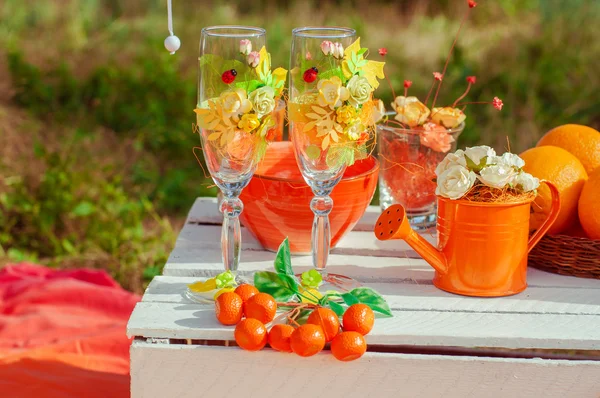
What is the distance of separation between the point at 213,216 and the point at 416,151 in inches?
19.0

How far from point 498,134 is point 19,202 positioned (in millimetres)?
2147

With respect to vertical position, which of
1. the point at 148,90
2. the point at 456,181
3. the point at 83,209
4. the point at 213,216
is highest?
the point at 456,181

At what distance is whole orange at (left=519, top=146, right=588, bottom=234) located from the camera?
148 centimetres

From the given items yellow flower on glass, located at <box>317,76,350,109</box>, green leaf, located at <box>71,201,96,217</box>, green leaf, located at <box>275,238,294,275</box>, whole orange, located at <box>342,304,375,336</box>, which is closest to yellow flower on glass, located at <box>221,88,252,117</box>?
yellow flower on glass, located at <box>317,76,350,109</box>

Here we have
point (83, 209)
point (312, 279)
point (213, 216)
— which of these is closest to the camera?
point (312, 279)

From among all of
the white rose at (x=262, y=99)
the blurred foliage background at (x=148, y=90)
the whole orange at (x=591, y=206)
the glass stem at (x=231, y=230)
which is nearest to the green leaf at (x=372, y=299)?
the glass stem at (x=231, y=230)

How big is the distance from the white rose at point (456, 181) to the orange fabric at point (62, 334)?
2.64ft

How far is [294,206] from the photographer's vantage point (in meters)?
1.52

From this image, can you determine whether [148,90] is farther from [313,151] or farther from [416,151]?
[313,151]

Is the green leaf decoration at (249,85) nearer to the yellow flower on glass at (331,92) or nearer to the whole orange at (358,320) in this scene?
the yellow flower on glass at (331,92)

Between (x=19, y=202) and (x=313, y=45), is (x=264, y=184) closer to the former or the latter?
(x=313, y=45)

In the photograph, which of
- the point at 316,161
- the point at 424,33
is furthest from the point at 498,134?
the point at 316,161

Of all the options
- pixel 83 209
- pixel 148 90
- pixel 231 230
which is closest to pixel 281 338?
pixel 231 230

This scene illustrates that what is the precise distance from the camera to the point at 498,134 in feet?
12.5
